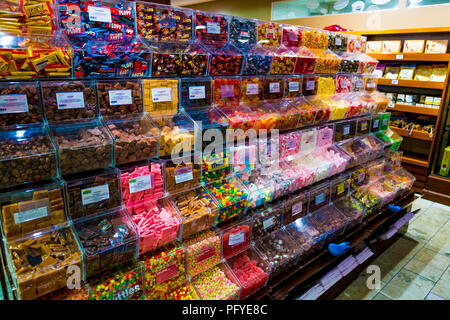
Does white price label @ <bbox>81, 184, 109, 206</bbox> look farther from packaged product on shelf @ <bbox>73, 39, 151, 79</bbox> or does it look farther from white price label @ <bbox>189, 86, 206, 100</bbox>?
white price label @ <bbox>189, 86, 206, 100</bbox>

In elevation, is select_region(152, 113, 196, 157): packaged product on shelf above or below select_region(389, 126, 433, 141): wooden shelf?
above

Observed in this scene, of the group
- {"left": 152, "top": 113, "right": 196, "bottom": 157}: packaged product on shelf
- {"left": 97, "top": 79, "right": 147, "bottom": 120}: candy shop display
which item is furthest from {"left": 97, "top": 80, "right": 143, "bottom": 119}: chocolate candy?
{"left": 152, "top": 113, "right": 196, "bottom": 157}: packaged product on shelf

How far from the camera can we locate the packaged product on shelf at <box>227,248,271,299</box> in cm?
194

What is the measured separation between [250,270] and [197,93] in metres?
1.19

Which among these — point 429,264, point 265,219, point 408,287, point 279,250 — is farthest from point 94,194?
point 429,264

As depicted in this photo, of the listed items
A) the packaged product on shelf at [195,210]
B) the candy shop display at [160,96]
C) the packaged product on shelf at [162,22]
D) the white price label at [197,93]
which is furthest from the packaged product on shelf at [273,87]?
the packaged product on shelf at [195,210]

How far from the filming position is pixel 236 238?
1.98 metres

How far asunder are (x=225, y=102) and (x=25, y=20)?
43.1 inches

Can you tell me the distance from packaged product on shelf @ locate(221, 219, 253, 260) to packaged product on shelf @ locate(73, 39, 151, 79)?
1.05 metres

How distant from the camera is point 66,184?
52.8 inches

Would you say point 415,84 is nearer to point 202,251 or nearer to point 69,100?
point 202,251

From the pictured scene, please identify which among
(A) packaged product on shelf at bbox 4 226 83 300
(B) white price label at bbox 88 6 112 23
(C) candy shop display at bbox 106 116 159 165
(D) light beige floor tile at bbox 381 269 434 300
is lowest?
(D) light beige floor tile at bbox 381 269 434 300
